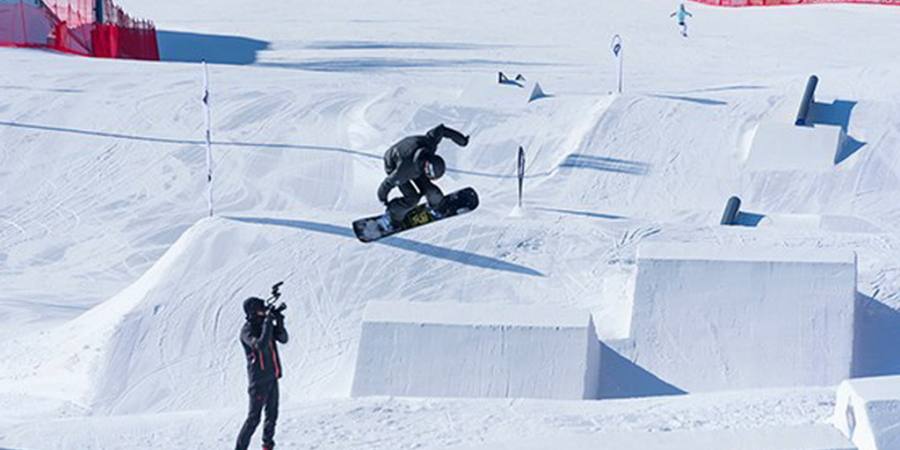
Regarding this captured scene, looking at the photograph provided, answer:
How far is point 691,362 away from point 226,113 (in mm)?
11508

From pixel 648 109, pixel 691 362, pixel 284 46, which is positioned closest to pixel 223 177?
pixel 648 109

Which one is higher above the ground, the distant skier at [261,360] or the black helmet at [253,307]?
the black helmet at [253,307]

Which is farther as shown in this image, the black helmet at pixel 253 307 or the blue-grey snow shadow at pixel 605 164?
the blue-grey snow shadow at pixel 605 164

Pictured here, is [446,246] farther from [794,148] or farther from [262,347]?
[794,148]

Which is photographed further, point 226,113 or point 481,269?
point 226,113

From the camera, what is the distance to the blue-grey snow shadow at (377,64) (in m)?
27.1

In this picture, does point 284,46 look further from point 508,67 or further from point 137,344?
point 137,344

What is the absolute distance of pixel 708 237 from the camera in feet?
46.0

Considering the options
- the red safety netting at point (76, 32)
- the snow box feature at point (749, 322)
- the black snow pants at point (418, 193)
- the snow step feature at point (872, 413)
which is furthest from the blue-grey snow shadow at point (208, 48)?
the snow step feature at point (872, 413)

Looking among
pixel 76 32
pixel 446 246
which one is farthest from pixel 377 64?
pixel 446 246

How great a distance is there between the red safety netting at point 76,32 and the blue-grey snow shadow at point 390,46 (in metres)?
3.68

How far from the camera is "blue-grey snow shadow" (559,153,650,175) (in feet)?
62.7

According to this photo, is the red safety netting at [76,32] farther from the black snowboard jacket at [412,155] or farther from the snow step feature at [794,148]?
the black snowboard jacket at [412,155]

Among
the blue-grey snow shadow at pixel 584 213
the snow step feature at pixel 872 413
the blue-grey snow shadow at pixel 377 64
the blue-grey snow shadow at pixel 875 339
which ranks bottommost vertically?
the blue-grey snow shadow at pixel 875 339
